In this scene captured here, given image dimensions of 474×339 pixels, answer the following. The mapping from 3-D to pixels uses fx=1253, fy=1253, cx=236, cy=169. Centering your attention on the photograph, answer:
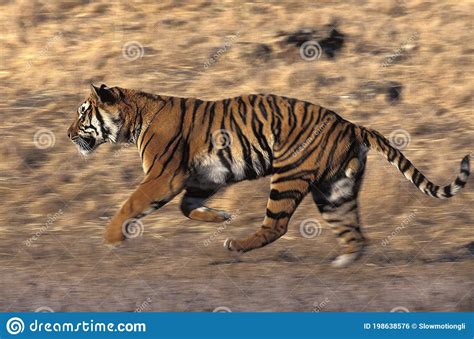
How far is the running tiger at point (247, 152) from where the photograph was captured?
9.85m

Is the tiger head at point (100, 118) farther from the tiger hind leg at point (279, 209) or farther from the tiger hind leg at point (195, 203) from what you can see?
the tiger hind leg at point (279, 209)

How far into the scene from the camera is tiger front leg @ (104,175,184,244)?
378 inches

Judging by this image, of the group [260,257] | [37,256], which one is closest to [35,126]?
[37,256]

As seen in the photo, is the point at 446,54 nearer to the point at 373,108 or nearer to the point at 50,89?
the point at 373,108

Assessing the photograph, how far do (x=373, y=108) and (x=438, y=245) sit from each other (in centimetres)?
287

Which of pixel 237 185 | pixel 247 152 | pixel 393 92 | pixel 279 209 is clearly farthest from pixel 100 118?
pixel 393 92

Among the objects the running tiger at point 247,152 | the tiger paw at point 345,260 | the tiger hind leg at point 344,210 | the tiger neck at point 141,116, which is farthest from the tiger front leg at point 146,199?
the tiger paw at point 345,260

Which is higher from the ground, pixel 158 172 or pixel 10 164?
pixel 158 172

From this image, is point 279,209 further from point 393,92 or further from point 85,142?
point 393,92

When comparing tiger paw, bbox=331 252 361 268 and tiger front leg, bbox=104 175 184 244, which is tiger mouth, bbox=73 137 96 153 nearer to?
tiger front leg, bbox=104 175 184 244

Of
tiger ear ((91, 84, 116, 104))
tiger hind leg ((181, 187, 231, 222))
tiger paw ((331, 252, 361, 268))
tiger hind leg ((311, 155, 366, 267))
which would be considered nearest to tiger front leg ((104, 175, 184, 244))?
tiger hind leg ((181, 187, 231, 222))

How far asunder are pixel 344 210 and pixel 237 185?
1.86 meters

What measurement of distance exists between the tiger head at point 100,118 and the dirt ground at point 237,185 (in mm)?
945

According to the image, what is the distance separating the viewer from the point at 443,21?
48.1 ft
